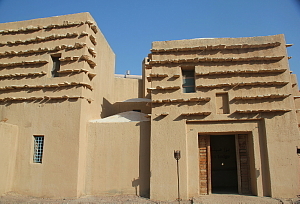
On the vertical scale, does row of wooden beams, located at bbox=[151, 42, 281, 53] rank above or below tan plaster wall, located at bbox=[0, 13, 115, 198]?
above

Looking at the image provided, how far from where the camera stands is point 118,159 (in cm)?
1013

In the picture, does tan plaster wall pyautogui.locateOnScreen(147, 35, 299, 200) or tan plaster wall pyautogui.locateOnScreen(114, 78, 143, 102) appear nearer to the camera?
tan plaster wall pyautogui.locateOnScreen(147, 35, 299, 200)

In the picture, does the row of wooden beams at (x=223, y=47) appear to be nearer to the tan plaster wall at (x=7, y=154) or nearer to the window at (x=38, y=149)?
the window at (x=38, y=149)

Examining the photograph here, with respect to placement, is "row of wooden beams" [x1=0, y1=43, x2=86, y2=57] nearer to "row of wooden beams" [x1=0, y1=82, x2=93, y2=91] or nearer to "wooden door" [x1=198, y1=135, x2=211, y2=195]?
"row of wooden beams" [x1=0, y1=82, x2=93, y2=91]

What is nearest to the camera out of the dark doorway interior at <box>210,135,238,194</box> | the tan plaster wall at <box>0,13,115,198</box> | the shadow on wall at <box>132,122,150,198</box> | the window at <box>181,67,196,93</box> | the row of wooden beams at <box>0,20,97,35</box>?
the tan plaster wall at <box>0,13,115,198</box>

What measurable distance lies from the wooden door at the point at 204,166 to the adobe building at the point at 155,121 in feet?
0.13

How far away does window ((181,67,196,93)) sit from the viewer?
415 inches

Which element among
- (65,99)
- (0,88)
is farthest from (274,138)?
(0,88)

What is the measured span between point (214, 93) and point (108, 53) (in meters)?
6.58

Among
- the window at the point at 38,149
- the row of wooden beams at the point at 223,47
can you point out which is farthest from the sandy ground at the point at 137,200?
the row of wooden beams at the point at 223,47

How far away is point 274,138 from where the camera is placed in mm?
9469

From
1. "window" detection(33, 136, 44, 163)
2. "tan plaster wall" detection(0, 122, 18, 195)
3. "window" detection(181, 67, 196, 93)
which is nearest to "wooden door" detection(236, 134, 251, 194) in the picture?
"window" detection(181, 67, 196, 93)

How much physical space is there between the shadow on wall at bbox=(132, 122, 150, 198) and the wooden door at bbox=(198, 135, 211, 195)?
7.13ft

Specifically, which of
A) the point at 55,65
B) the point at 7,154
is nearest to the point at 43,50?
the point at 55,65
